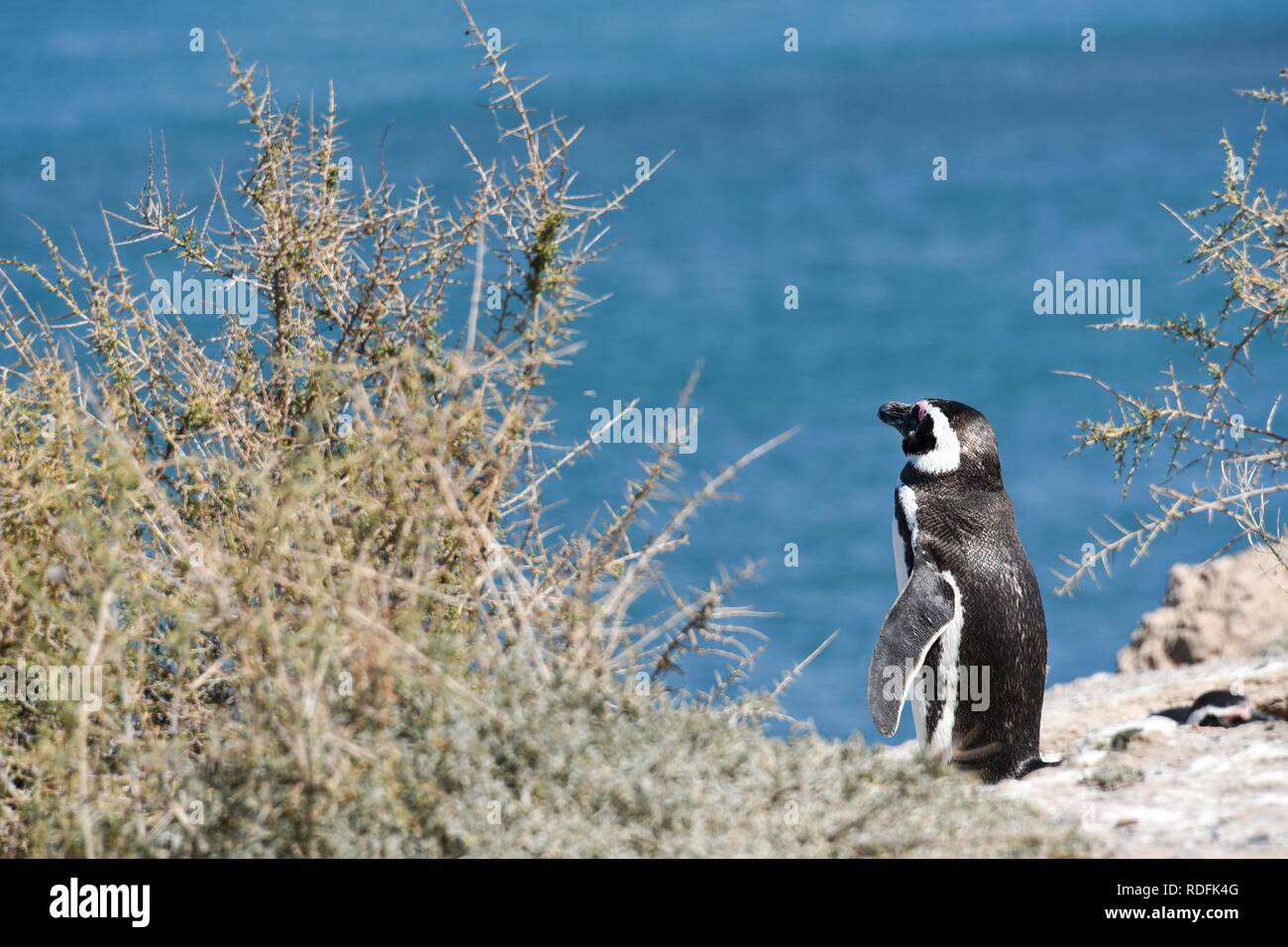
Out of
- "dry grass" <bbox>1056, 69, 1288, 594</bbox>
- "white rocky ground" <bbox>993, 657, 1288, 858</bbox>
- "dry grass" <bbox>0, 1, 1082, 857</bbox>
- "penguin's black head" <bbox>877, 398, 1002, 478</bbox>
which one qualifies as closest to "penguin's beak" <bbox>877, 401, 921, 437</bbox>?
"penguin's black head" <bbox>877, 398, 1002, 478</bbox>

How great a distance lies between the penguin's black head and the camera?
5.59 m

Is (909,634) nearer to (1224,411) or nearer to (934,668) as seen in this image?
(934,668)

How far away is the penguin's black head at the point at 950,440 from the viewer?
5.59m

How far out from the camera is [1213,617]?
28.7 ft

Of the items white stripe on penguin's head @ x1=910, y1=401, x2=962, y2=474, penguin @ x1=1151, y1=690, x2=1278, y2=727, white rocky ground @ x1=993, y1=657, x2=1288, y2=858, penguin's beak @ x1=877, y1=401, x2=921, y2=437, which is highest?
penguin's beak @ x1=877, y1=401, x2=921, y2=437

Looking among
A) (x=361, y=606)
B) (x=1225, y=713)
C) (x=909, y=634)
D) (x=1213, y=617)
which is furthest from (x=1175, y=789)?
(x=1213, y=617)

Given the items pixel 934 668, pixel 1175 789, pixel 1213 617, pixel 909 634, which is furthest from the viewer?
pixel 1213 617

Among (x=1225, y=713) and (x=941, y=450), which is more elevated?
(x=941, y=450)

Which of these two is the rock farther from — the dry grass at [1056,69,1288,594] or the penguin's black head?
the penguin's black head

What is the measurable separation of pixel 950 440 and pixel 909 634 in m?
0.70

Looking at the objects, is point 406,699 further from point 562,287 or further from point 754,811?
point 562,287

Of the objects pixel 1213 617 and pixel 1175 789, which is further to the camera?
pixel 1213 617

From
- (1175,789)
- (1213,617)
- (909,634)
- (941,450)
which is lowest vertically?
(1175,789)

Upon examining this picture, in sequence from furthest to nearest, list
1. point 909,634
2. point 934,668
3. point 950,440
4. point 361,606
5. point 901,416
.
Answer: point 901,416
point 950,440
point 934,668
point 909,634
point 361,606
